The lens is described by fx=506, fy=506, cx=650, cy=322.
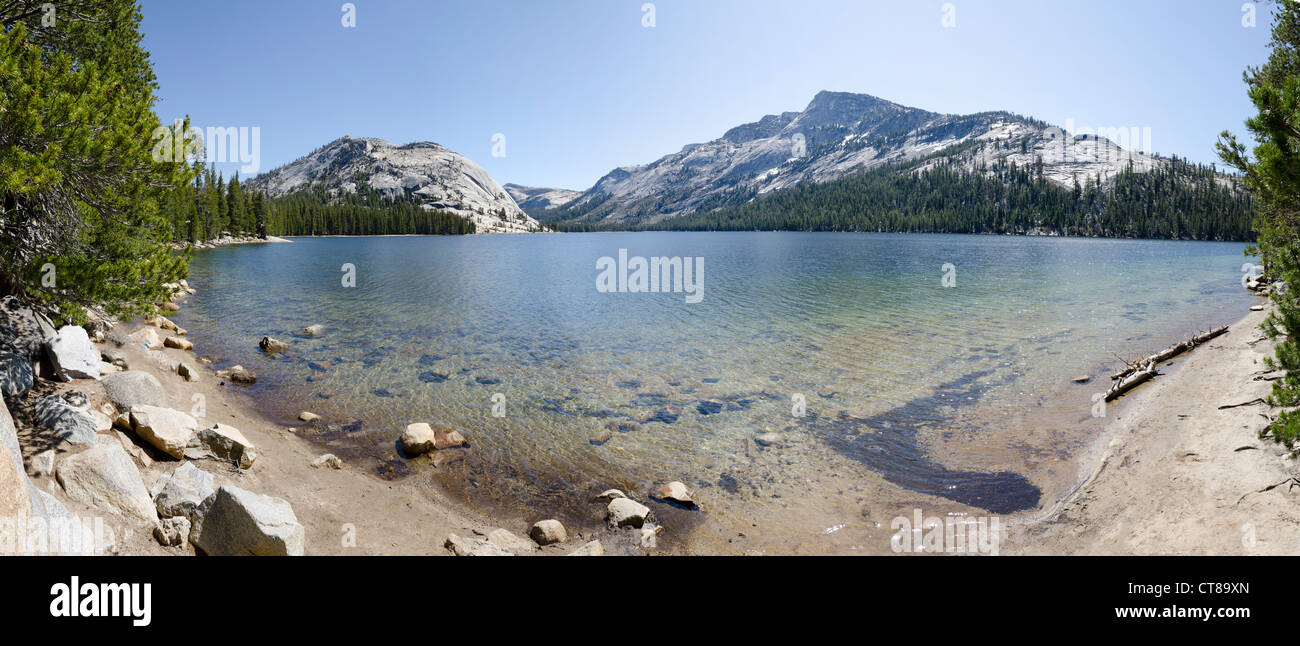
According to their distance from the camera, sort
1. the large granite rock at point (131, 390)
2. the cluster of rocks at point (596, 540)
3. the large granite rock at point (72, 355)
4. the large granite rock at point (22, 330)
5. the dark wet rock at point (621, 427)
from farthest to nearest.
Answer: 1. the dark wet rock at point (621, 427)
2. the large granite rock at point (131, 390)
3. the large granite rock at point (72, 355)
4. the large granite rock at point (22, 330)
5. the cluster of rocks at point (596, 540)

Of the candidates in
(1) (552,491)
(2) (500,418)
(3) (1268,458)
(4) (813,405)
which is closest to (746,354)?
(4) (813,405)

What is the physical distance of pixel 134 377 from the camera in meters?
13.8

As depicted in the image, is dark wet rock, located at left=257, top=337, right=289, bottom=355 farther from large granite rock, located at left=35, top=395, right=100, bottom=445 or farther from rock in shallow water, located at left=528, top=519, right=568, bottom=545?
rock in shallow water, located at left=528, top=519, right=568, bottom=545

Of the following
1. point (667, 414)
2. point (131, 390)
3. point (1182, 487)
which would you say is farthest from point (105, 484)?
point (1182, 487)

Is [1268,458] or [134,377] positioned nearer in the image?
[1268,458]

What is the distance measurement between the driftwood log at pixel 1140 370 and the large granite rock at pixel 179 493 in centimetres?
2732

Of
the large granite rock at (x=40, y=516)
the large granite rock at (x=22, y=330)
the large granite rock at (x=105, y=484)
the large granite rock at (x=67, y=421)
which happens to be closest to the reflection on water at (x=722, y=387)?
the large granite rock at (x=105, y=484)

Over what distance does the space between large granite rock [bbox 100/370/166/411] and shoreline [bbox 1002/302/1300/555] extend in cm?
2110

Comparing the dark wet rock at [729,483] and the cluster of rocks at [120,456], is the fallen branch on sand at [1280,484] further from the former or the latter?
the cluster of rocks at [120,456]

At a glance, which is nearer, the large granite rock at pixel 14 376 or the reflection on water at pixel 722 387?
the large granite rock at pixel 14 376

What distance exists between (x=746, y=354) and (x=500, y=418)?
13.9m

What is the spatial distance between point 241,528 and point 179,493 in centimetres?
203

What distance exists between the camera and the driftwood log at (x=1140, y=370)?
19422mm
